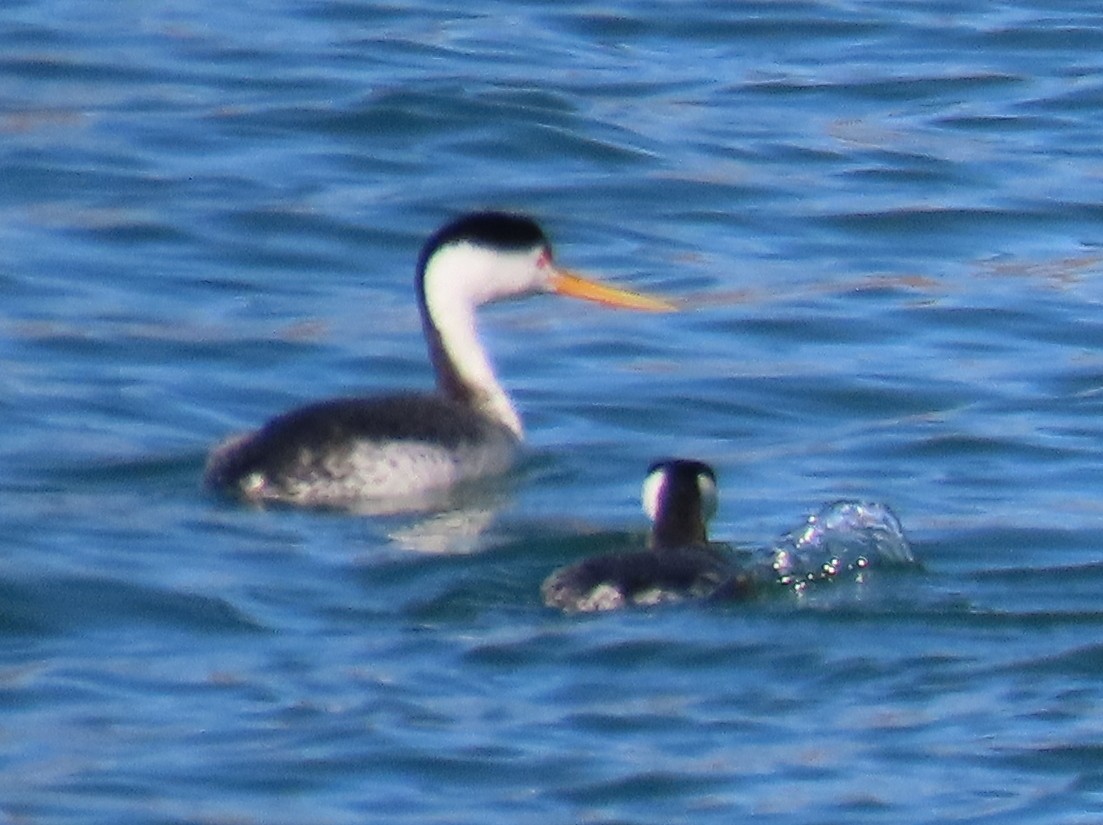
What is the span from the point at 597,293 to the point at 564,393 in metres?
0.42

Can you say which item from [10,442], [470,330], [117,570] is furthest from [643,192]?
[117,570]

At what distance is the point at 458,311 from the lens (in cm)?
1270

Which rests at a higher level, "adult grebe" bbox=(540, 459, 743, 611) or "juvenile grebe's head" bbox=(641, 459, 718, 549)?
"juvenile grebe's head" bbox=(641, 459, 718, 549)

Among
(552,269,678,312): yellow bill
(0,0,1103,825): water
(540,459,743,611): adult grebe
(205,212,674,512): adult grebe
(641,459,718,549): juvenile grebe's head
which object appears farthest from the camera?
(552,269,678,312): yellow bill

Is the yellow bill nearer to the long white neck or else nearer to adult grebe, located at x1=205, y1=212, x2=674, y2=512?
adult grebe, located at x1=205, y1=212, x2=674, y2=512

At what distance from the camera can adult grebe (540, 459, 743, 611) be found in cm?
963

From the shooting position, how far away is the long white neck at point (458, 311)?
1259cm

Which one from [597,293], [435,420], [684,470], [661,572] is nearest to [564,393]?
[597,293]

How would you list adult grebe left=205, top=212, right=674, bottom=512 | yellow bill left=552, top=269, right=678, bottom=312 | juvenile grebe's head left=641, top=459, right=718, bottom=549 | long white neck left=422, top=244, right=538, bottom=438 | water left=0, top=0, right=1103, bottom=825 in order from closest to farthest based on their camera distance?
water left=0, top=0, right=1103, bottom=825
juvenile grebe's head left=641, top=459, right=718, bottom=549
adult grebe left=205, top=212, right=674, bottom=512
long white neck left=422, top=244, right=538, bottom=438
yellow bill left=552, top=269, right=678, bottom=312

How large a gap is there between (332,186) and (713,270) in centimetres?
223

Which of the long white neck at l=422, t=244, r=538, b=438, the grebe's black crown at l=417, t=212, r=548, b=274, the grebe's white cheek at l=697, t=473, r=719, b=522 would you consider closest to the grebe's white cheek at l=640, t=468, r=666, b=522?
the grebe's white cheek at l=697, t=473, r=719, b=522

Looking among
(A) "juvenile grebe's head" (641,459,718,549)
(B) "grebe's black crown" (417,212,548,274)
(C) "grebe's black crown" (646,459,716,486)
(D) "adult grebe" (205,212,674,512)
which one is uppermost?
(B) "grebe's black crown" (417,212,548,274)

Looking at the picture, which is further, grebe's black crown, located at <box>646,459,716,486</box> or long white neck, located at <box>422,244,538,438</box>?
long white neck, located at <box>422,244,538,438</box>

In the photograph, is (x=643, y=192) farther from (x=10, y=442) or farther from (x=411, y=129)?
(x=10, y=442)
